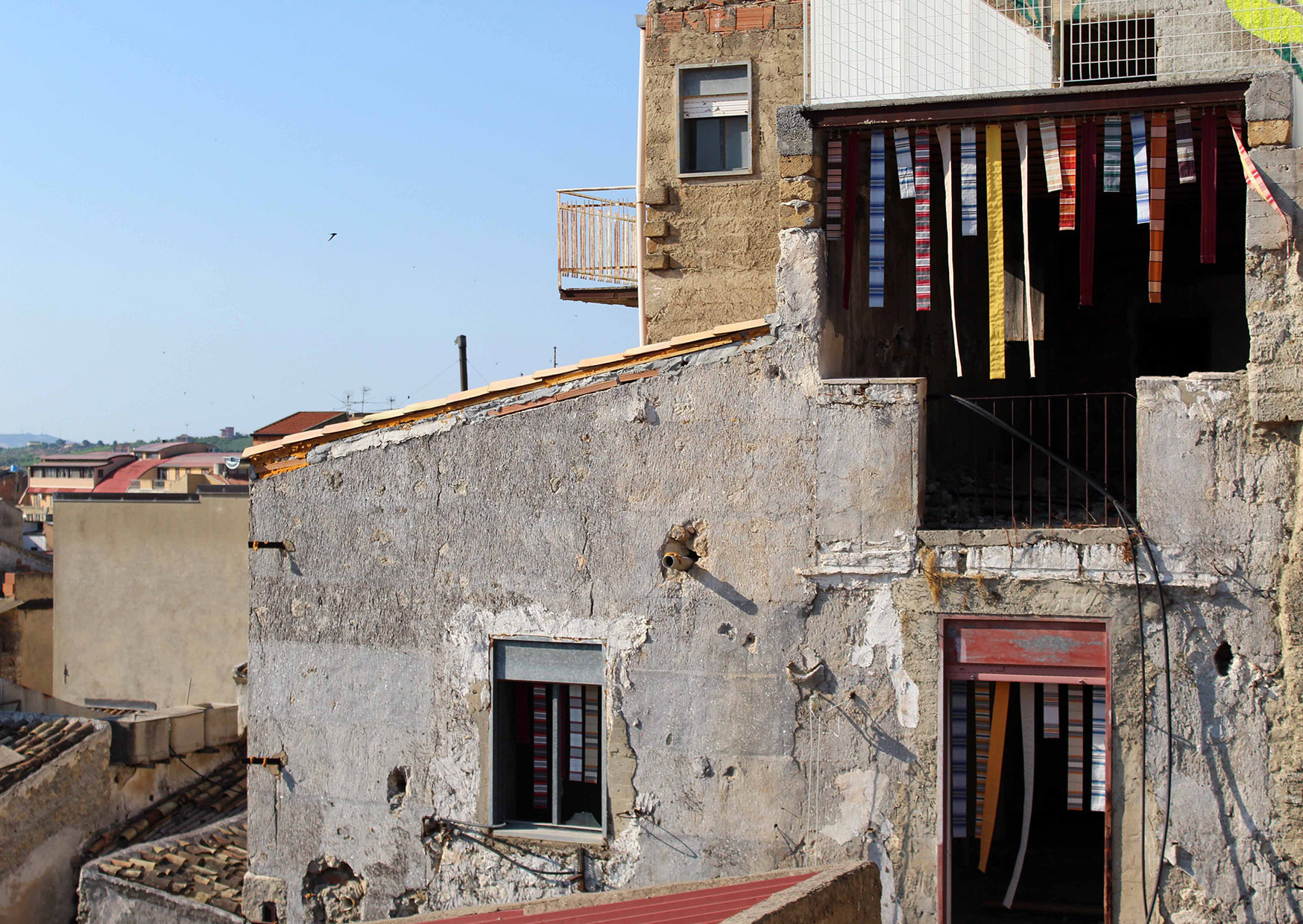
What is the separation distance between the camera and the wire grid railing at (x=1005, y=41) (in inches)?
356

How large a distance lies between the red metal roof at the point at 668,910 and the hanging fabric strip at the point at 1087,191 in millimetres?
4430

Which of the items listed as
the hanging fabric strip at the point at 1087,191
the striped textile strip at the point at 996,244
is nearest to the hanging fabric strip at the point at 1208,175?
the hanging fabric strip at the point at 1087,191

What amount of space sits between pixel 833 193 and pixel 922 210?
66 centimetres

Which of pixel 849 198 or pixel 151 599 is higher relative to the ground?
pixel 849 198

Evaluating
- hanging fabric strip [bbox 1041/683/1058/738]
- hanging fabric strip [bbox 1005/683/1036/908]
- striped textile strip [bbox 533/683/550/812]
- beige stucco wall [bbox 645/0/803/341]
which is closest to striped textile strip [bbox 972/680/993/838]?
hanging fabric strip [bbox 1005/683/1036/908]

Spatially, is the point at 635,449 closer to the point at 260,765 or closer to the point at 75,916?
the point at 260,765

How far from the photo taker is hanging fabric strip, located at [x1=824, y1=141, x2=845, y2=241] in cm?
873

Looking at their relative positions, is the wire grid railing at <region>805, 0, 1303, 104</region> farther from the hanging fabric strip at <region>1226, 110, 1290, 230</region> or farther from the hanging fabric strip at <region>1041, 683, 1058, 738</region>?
the hanging fabric strip at <region>1041, 683, 1058, 738</region>

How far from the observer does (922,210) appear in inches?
340

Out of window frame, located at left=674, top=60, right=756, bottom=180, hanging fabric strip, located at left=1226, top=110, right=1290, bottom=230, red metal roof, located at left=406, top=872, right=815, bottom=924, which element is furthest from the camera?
window frame, located at left=674, top=60, right=756, bottom=180

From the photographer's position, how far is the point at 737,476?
333 inches

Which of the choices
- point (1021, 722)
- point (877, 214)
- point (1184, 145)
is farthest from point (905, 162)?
point (1021, 722)

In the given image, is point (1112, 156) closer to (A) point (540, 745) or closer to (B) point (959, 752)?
(B) point (959, 752)

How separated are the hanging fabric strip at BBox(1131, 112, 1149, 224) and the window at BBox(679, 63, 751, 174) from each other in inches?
172
